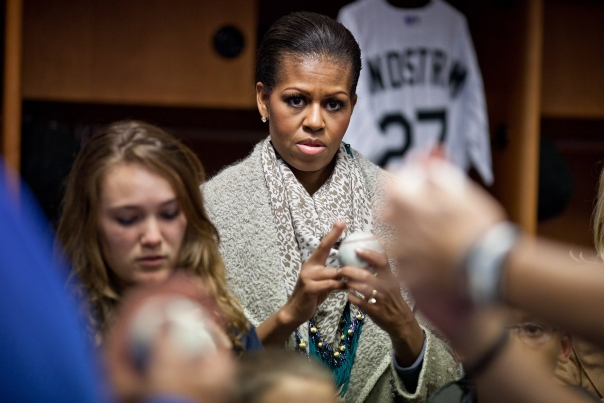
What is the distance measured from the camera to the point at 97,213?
1137 millimetres

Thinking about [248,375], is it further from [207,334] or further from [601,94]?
[601,94]

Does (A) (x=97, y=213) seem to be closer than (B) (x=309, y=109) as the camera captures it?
Yes

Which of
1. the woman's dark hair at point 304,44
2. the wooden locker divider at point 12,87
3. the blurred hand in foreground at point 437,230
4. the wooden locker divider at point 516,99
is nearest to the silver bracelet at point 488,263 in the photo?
the blurred hand in foreground at point 437,230

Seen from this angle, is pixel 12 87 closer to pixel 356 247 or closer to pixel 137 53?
pixel 137 53

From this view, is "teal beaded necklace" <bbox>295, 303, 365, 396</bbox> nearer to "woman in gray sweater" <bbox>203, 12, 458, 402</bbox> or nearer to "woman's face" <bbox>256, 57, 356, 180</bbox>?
"woman in gray sweater" <bbox>203, 12, 458, 402</bbox>

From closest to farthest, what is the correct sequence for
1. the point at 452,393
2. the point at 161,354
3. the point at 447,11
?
the point at 161,354 → the point at 452,393 → the point at 447,11

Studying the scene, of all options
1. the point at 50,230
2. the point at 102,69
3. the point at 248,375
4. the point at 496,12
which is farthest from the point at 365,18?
the point at 248,375

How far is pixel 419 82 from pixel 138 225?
4.68ft

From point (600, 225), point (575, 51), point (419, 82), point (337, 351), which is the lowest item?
point (337, 351)

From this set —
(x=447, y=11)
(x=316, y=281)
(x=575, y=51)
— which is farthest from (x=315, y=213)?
(x=575, y=51)

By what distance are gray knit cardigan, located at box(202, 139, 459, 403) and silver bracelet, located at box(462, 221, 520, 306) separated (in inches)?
27.2

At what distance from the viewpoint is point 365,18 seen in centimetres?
231

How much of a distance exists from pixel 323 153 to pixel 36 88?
43.6 inches

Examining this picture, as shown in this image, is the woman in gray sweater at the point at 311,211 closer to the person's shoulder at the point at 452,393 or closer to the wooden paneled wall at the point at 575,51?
the person's shoulder at the point at 452,393
